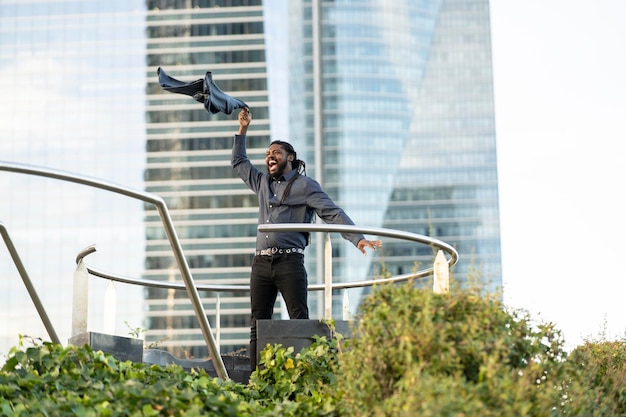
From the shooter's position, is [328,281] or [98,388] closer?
[98,388]

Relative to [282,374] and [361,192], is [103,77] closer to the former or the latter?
[361,192]

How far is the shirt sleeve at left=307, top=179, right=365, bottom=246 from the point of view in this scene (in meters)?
7.03

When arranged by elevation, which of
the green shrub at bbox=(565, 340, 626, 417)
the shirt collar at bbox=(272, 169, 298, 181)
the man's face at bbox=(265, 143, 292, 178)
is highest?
the man's face at bbox=(265, 143, 292, 178)

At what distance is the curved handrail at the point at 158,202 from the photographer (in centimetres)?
540

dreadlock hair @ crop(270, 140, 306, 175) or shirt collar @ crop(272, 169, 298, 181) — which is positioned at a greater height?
dreadlock hair @ crop(270, 140, 306, 175)

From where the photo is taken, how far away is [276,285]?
7.16 metres

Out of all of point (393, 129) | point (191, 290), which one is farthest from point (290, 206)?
point (393, 129)

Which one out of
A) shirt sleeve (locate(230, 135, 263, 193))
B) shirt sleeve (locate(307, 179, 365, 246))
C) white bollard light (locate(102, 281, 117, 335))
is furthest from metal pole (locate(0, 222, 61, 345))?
shirt sleeve (locate(307, 179, 365, 246))

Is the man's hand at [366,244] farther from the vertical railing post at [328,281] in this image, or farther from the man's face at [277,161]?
the man's face at [277,161]

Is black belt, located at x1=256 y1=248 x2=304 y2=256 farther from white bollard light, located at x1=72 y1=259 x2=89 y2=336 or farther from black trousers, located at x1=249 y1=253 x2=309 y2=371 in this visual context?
white bollard light, located at x1=72 y1=259 x2=89 y2=336

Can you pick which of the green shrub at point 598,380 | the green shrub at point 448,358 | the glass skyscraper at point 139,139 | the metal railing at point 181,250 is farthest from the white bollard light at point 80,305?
the glass skyscraper at point 139,139

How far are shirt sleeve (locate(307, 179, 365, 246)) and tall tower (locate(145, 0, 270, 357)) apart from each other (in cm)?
8300

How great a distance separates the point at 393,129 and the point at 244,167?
118452 millimetres

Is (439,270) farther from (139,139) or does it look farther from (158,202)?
(139,139)
